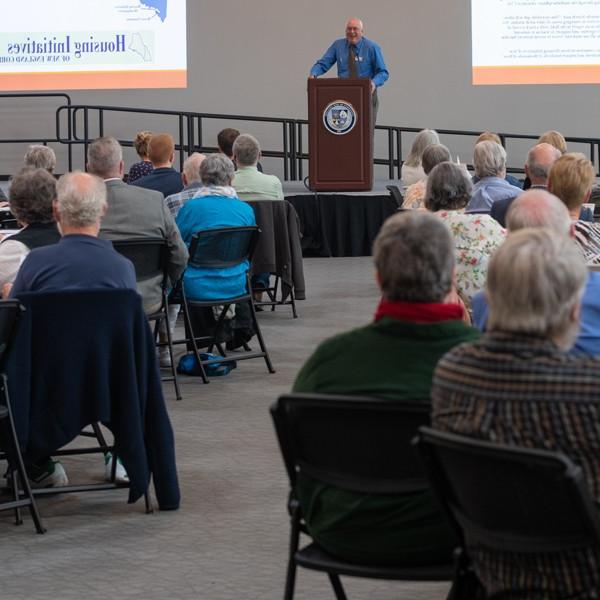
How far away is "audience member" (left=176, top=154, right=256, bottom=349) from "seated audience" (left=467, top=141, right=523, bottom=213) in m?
1.13

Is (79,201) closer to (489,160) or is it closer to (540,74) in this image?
(489,160)

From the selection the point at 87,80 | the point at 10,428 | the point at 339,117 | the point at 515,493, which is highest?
the point at 87,80

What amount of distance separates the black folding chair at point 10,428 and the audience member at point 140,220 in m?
1.62

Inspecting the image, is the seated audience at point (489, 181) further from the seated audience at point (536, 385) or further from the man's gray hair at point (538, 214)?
the seated audience at point (536, 385)

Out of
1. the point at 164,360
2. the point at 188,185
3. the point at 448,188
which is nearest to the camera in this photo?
the point at 448,188

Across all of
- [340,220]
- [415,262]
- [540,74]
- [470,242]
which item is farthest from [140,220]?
[540,74]

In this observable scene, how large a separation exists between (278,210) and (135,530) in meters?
3.57

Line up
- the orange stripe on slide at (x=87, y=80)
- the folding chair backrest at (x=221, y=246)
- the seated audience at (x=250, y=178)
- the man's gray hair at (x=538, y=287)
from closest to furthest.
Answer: the man's gray hair at (x=538, y=287) → the folding chair backrest at (x=221, y=246) → the seated audience at (x=250, y=178) → the orange stripe on slide at (x=87, y=80)

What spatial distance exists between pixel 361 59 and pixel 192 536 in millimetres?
7620

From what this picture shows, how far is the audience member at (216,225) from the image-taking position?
19.5ft

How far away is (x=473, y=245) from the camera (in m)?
4.52

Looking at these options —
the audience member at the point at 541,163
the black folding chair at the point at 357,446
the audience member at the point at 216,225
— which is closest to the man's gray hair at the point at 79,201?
the black folding chair at the point at 357,446

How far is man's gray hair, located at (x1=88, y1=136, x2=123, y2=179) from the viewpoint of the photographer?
213 inches

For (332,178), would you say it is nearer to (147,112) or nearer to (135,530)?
(147,112)
